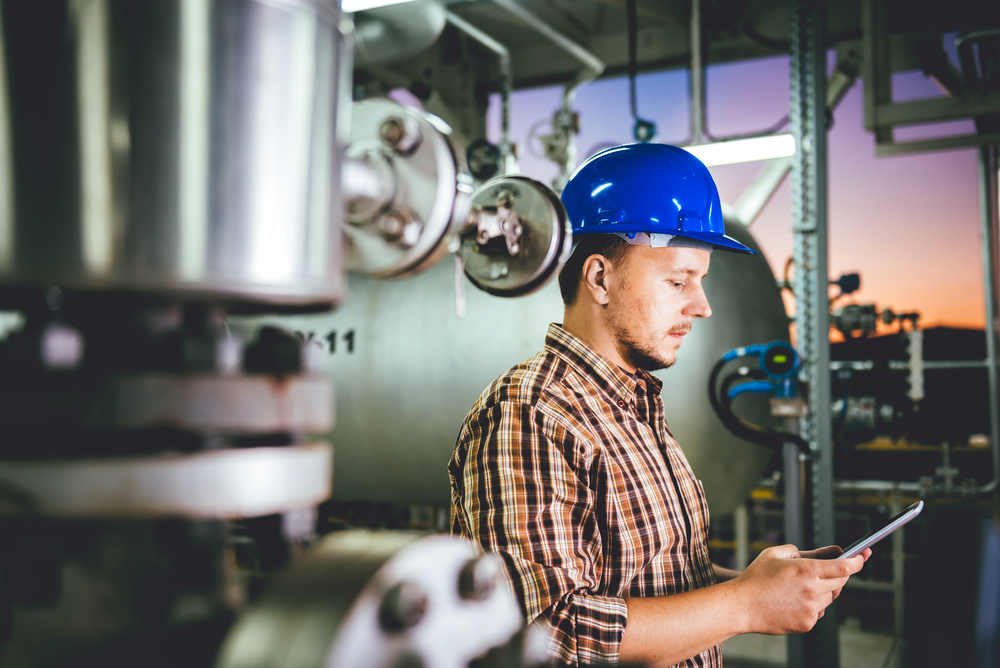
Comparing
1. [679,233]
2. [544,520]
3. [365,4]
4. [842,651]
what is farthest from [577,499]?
[842,651]

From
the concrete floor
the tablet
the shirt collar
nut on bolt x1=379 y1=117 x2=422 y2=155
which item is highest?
nut on bolt x1=379 y1=117 x2=422 y2=155

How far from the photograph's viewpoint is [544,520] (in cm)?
99

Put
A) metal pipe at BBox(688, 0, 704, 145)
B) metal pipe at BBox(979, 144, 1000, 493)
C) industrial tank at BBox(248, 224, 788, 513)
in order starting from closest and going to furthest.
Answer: industrial tank at BBox(248, 224, 788, 513)
metal pipe at BBox(688, 0, 704, 145)
metal pipe at BBox(979, 144, 1000, 493)

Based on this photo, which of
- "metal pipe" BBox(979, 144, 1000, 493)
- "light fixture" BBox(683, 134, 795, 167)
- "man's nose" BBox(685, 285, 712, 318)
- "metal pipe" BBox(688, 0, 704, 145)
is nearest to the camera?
"man's nose" BBox(685, 285, 712, 318)

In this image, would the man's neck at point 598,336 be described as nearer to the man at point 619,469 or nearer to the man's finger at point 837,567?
the man at point 619,469

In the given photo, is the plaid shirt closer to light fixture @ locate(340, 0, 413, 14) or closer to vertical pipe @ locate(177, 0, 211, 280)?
vertical pipe @ locate(177, 0, 211, 280)

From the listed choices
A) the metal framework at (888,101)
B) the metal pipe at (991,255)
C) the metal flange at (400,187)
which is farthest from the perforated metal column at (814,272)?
the metal pipe at (991,255)

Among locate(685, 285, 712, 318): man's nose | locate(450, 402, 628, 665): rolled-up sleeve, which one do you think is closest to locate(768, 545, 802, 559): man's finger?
locate(450, 402, 628, 665): rolled-up sleeve

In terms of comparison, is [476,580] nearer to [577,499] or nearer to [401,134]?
[401,134]

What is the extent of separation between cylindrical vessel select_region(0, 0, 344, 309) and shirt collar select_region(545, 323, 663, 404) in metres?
0.90

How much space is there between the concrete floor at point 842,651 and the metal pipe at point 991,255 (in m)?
0.95

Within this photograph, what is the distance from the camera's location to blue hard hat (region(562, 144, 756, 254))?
1.29 m

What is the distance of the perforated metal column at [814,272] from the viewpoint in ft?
7.06

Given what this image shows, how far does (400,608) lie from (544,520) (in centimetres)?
69
